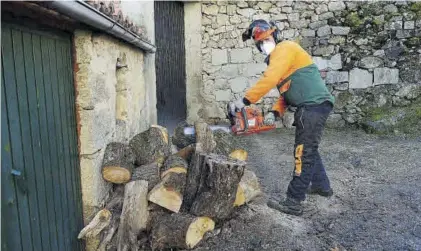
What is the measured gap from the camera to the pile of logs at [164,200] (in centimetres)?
271

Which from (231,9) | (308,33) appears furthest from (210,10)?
(308,33)

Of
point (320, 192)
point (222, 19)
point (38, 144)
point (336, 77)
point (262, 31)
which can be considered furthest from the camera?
point (222, 19)

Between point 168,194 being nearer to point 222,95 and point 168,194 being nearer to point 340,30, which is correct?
point 222,95

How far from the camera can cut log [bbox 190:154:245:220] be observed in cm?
286

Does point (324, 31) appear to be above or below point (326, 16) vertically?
below

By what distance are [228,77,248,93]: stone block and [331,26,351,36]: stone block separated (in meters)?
2.17

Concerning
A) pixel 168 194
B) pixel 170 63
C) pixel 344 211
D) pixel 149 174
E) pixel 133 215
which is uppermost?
pixel 170 63

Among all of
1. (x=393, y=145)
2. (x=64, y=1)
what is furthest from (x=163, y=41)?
(x=64, y=1)

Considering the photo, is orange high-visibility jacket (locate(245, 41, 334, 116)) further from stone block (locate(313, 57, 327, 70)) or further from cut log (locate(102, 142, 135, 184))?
stone block (locate(313, 57, 327, 70))

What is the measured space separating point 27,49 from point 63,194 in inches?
39.3

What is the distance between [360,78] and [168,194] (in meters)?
6.19

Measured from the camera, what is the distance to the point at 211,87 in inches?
330

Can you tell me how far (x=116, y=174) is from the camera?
3.04 metres

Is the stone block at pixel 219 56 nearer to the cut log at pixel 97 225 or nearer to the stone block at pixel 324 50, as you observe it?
the stone block at pixel 324 50
